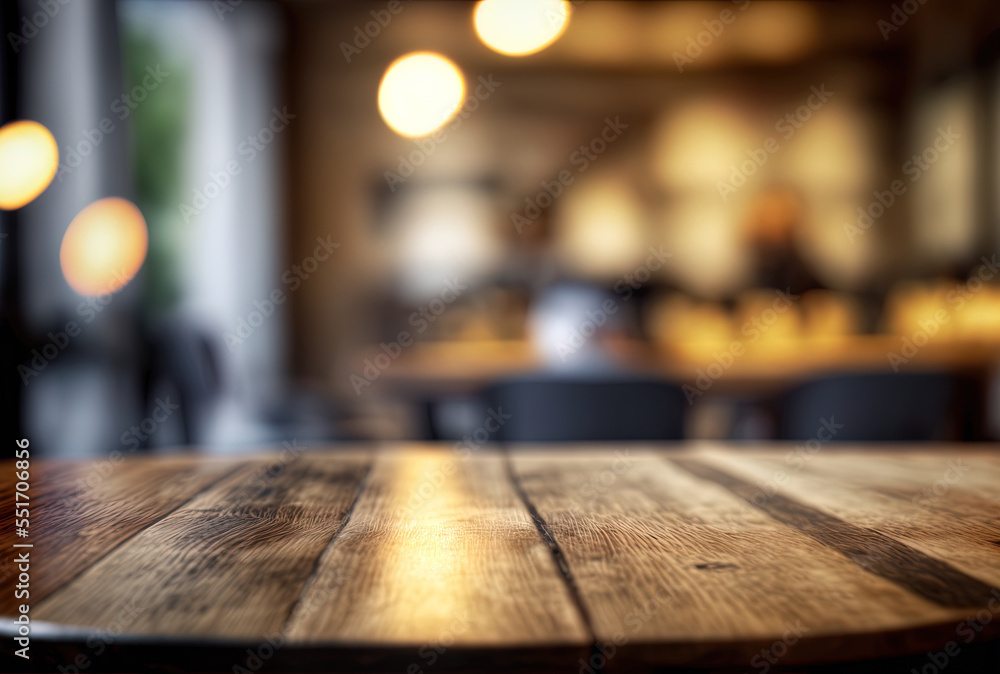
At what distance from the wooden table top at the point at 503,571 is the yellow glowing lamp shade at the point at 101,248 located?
77.9 inches

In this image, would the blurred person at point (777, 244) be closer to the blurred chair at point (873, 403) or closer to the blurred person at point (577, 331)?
the blurred person at point (577, 331)

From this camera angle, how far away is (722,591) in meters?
0.43

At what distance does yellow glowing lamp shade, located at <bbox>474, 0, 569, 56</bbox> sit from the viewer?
Result: 8.07 ft

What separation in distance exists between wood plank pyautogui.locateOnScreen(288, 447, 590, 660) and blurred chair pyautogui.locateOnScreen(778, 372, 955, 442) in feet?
3.85

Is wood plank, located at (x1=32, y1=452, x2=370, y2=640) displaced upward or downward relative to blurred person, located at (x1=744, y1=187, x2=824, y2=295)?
downward

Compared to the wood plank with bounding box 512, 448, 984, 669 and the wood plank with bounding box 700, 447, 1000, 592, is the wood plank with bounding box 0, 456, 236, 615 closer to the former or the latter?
the wood plank with bounding box 512, 448, 984, 669

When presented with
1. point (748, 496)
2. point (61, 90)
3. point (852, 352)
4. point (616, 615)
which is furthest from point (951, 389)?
point (61, 90)

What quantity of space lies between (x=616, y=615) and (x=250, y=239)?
477cm

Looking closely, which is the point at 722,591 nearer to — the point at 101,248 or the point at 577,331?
the point at 577,331

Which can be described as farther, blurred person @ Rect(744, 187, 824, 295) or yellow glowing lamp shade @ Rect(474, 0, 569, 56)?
blurred person @ Rect(744, 187, 824, 295)

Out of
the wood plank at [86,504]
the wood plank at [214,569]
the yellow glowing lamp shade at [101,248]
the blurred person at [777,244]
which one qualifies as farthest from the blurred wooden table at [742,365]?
the wood plank at [214,569]

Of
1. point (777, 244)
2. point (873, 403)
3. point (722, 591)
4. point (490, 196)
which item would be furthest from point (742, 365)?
point (490, 196)

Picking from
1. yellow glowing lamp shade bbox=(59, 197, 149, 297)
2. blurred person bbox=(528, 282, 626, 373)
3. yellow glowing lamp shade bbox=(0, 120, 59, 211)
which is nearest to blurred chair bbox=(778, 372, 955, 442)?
blurred person bbox=(528, 282, 626, 373)

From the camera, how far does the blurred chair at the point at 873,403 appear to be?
1.61 metres
